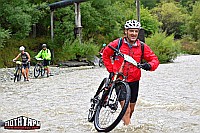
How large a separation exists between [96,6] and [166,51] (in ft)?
28.1

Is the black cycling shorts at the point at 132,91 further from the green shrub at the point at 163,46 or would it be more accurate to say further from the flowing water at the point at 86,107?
the green shrub at the point at 163,46

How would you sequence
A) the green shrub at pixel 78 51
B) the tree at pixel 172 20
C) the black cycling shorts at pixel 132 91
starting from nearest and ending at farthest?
the black cycling shorts at pixel 132 91
the green shrub at pixel 78 51
the tree at pixel 172 20

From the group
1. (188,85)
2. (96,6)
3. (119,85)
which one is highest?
(96,6)

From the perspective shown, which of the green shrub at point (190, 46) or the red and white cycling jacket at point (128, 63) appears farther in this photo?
the green shrub at point (190, 46)

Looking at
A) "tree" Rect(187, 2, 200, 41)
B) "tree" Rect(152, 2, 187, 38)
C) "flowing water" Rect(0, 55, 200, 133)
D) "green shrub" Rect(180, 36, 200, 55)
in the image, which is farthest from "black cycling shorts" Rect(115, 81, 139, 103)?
"tree" Rect(152, 2, 187, 38)

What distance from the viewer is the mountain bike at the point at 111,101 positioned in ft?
19.6

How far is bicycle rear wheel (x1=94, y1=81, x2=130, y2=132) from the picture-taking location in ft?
19.5

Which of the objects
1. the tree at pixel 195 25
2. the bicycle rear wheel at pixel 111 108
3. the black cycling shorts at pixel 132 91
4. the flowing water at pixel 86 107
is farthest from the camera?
the tree at pixel 195 25

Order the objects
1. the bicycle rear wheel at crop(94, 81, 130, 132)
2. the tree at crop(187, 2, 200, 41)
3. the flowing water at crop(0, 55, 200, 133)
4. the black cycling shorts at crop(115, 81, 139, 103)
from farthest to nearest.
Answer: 1. the tree at crop(187, 2, 200, 41)
2. the flowing water at crop(0, 55, 200, 133)
3. the black cycling shorts at crop(115, 81, 139, 103)
4. the bicycle rear wheel at crop(94, 81, 130, 132)

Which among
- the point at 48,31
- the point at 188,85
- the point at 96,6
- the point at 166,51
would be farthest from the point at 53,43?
the point at 188,85

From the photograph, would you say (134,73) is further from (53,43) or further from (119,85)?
(53,43)

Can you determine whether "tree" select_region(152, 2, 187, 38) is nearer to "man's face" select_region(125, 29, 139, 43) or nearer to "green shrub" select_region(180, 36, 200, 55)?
"green shrub" select_region(180, 36, 200, 55)

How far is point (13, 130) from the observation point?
22.1 ft

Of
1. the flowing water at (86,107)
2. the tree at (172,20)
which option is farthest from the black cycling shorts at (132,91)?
the tree at (172,20)
